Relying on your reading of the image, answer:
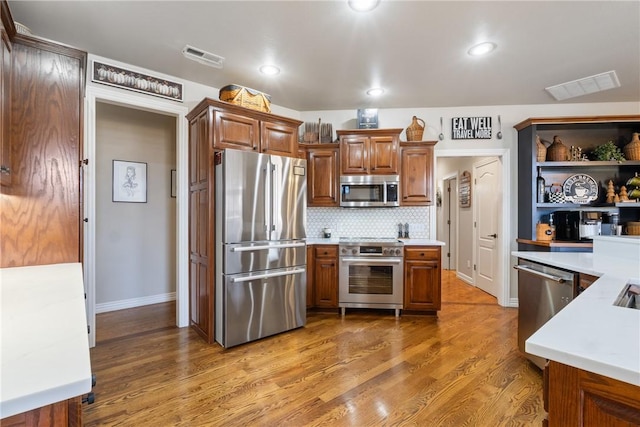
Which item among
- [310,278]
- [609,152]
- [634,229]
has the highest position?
[609,152]

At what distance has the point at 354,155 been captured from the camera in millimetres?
3723

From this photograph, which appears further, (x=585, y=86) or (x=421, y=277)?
(x=421, y=277)

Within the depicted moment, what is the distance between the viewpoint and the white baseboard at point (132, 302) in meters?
3.54

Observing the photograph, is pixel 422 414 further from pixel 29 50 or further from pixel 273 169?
pixel 29 50

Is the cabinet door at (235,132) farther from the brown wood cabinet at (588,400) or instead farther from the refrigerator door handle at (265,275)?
the brown wood cabinet at (588,400)

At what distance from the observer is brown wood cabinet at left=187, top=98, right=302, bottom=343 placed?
8.90ft

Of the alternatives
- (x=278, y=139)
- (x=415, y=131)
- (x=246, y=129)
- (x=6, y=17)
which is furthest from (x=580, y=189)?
(x=6, y=17)

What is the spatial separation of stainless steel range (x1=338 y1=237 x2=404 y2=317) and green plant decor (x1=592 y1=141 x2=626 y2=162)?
8.77 ft

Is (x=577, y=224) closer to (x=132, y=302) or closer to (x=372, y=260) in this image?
(x=372, y=260)

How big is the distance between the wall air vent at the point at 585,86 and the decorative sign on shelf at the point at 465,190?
6.09 feet

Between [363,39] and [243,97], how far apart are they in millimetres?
1244

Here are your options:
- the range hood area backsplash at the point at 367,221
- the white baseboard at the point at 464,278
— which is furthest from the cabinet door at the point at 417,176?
→ the white baseboard at the point at 464,278

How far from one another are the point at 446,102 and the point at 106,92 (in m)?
3.77

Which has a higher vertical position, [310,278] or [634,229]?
[634,229]
